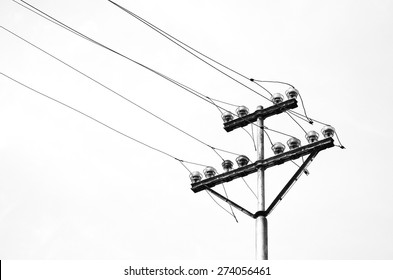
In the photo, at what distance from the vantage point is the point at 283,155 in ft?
43.5

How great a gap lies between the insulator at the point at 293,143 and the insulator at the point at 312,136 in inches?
8.5

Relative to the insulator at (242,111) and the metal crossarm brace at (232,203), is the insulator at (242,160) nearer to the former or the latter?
the metal crossarm brace at (232,203)

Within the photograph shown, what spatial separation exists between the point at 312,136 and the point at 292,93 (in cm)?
133

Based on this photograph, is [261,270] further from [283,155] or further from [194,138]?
[194,138]

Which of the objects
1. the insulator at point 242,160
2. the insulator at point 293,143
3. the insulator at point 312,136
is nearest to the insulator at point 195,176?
the insulator at point 242,160

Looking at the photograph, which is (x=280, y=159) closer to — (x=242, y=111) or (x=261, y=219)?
(x=261, y=219)

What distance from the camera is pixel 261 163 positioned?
43.1 feet

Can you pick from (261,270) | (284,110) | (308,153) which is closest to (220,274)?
(261,270)

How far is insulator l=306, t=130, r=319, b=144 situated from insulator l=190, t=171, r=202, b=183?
7.73ft

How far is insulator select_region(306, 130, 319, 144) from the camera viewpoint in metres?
13.5

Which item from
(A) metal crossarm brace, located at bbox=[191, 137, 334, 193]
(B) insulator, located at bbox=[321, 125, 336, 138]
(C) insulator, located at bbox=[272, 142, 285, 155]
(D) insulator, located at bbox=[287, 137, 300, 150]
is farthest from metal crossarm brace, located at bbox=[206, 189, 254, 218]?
(B) insulator, located at bbox=[321, 125, 336, 138]

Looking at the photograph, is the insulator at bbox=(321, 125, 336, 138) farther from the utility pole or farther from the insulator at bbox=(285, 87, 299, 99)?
the insulator at bbox=(285, 87, 299, 99)

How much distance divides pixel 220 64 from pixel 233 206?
131 inches

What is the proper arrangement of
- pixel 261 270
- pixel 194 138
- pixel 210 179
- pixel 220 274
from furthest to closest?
pixel 194 138 → pixel 210 179 → pixel 220 274 → pixel 261 270
